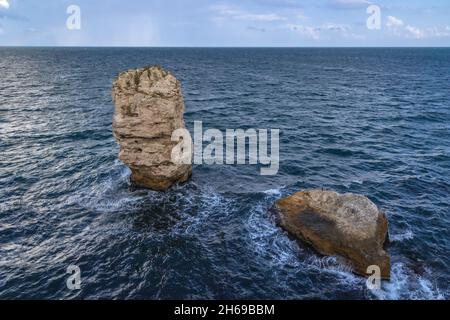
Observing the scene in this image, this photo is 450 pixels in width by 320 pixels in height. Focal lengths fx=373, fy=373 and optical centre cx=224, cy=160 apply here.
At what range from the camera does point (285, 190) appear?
123 ft

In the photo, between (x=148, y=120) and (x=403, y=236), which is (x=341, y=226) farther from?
(x=148, y=120)

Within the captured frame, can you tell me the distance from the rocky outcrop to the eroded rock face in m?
12.8

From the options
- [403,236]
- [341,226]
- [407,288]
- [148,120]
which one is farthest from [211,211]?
[407,288]

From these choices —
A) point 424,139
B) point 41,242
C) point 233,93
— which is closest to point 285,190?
point 41,242

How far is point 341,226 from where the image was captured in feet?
86.9

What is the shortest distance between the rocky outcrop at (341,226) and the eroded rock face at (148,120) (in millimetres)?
12828

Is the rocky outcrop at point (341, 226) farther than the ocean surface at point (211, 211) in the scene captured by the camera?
Yes

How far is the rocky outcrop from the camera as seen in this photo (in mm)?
25203

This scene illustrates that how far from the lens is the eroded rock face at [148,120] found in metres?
34.3

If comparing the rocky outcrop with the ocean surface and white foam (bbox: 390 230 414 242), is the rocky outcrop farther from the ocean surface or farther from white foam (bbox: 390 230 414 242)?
white foam (bbox: 390 230 414 242)

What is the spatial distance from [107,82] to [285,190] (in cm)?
8190

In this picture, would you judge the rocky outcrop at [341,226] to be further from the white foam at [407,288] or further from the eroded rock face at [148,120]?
the eroded rock face at [148,120]

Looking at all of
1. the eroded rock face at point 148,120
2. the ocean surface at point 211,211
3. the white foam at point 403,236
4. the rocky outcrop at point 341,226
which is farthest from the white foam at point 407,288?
the eroded rock face at point 148,120
